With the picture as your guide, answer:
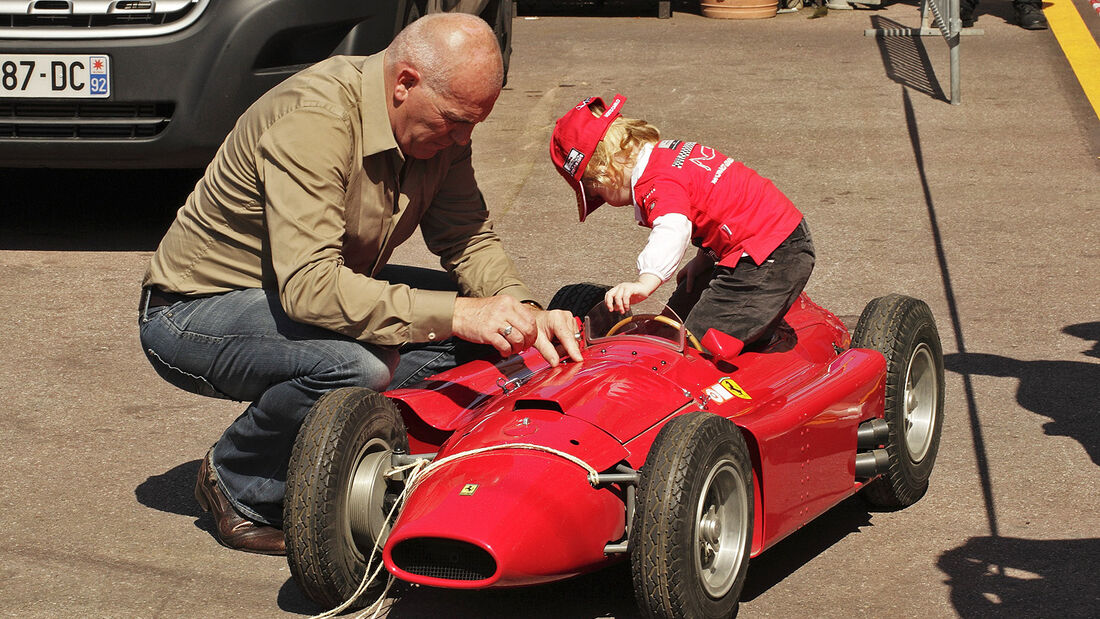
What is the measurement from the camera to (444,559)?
3.38 m

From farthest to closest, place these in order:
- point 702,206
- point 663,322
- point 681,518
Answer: point 702,206
point 663,322
point 681,518

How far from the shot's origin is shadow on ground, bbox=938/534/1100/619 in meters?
3.73

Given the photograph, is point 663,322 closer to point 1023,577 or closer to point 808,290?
point 1023,577

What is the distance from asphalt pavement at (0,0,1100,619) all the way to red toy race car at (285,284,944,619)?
0.25 m

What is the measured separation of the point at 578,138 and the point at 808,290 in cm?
231

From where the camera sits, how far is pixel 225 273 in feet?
14.0

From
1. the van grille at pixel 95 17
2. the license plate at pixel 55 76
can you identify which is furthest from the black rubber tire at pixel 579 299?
the license plate at pixel 55 76

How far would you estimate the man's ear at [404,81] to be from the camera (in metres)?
3.97

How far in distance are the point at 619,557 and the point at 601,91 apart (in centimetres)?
698

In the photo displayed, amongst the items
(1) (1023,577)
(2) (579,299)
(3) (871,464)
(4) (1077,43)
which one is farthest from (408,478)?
(4) (1077,43)

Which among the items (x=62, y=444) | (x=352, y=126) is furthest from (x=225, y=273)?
(x=62, y=444)

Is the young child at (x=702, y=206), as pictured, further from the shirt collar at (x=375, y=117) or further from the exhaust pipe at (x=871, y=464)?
the shirt collar at (x=375, y=117)

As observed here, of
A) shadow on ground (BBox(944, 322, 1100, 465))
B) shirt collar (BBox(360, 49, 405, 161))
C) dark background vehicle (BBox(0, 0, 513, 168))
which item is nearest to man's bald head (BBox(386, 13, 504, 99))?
shirt collar (BBox(360, 49, 405, 161))

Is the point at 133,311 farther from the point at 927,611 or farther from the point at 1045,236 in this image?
the point at 1045,236
